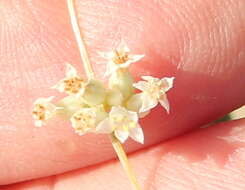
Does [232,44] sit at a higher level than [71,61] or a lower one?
lower

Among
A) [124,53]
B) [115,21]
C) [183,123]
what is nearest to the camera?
[124,53]

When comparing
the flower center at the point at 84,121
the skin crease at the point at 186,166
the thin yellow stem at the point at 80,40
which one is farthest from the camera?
the skin crease at the point at 186,166

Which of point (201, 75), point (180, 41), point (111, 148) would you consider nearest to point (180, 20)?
point (180, 41)

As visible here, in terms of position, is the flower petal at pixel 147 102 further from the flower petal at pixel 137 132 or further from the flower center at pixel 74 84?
the flower center at pixel 74 84

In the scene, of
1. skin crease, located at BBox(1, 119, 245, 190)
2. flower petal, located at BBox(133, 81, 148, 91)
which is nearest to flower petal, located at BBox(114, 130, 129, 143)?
flower petal, located at BBox(133, 81, 148, 91)

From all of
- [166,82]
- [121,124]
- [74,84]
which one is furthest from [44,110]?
[166,82]

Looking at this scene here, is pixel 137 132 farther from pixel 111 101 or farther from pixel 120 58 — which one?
pixel 120 58

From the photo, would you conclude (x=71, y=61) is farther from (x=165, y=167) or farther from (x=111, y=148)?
(x=165, y=167)

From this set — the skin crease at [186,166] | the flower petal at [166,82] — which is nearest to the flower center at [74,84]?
the flower petal at [166,82]

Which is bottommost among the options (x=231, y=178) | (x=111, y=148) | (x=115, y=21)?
(x=231, y=178)
